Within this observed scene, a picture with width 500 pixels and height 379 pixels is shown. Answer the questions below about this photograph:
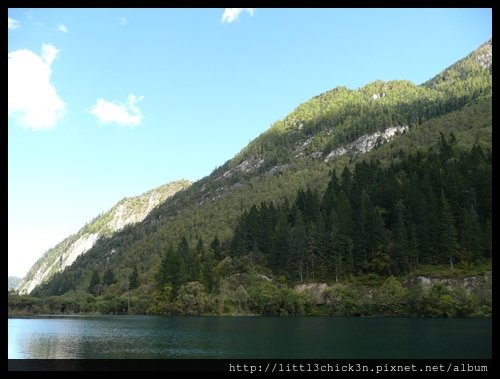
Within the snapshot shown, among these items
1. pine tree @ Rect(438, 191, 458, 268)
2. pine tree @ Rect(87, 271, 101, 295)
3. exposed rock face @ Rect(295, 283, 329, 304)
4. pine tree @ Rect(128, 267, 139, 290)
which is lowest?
pine tree @ Rect(87, 271, 101, 295)

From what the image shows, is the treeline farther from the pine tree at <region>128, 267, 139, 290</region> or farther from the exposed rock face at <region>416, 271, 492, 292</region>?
the pine tree at <region>128, 267, 139, 290</region>

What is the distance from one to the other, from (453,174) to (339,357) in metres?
88.8

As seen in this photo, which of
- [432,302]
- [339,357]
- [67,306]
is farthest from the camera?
[67,306]

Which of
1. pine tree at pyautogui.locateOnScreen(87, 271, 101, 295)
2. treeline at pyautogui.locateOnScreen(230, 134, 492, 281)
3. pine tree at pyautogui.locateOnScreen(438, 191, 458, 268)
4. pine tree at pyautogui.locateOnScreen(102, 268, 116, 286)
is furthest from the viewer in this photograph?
pine tree at pyautogui.locateOnScreen(102, 268, 116, 286)

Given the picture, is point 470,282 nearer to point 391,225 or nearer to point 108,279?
point 391,225

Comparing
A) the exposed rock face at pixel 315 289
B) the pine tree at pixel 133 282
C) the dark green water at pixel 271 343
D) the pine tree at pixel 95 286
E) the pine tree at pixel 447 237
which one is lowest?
the pine tree at pixel 95 286

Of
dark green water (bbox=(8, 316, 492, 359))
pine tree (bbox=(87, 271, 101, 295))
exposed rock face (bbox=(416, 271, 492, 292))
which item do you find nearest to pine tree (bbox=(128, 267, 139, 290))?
pine tree (bbox=(87, 271, 101, 295))

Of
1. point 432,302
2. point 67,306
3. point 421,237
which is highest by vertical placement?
point 421,237

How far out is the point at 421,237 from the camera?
4459 inches

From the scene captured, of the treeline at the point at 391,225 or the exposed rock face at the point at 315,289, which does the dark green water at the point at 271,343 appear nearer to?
the treeline at the point at 391,225

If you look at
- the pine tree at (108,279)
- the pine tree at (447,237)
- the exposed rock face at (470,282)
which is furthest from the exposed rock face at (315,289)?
the pine tree at (108,279)
